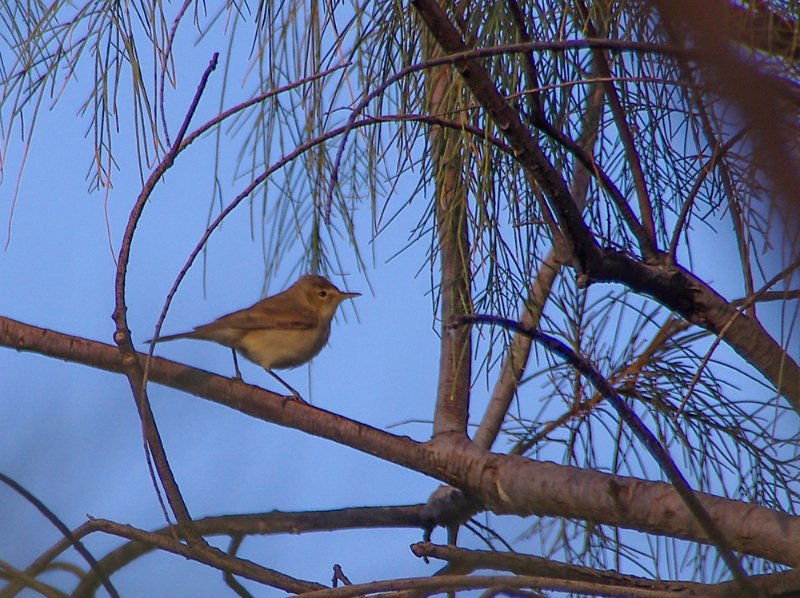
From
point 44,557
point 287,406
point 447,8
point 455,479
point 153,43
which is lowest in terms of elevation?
point 44,557

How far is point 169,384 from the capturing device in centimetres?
209

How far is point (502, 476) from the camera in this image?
70.8 inches

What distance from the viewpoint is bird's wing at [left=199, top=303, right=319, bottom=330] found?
353 centimetres

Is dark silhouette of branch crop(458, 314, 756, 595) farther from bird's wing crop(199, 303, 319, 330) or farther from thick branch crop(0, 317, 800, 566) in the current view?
bird's wing crop(199, 303, 319, 330)

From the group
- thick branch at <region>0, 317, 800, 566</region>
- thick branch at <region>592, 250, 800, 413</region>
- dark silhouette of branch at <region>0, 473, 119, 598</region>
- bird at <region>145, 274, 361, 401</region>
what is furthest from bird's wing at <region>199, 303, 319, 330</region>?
dark silhouette of branch at <region>0, 473, 119, 598</region>

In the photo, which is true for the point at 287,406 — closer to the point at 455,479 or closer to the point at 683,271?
the point at 455,479

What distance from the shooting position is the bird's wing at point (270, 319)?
3.53m

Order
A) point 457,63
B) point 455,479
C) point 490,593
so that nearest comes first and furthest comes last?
point 490,593
point 457,63
point 455,479

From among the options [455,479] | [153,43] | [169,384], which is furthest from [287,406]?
[153,43]

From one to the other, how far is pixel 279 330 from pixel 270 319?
0.07 m

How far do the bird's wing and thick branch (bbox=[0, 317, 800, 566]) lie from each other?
1.37m

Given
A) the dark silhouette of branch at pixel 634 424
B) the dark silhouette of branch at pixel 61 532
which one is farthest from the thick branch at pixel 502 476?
the dark silhouette of branch at pixel 61 532

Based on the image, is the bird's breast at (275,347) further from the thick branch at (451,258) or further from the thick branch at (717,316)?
the thick branch at (717,316)

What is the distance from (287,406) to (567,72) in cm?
107
